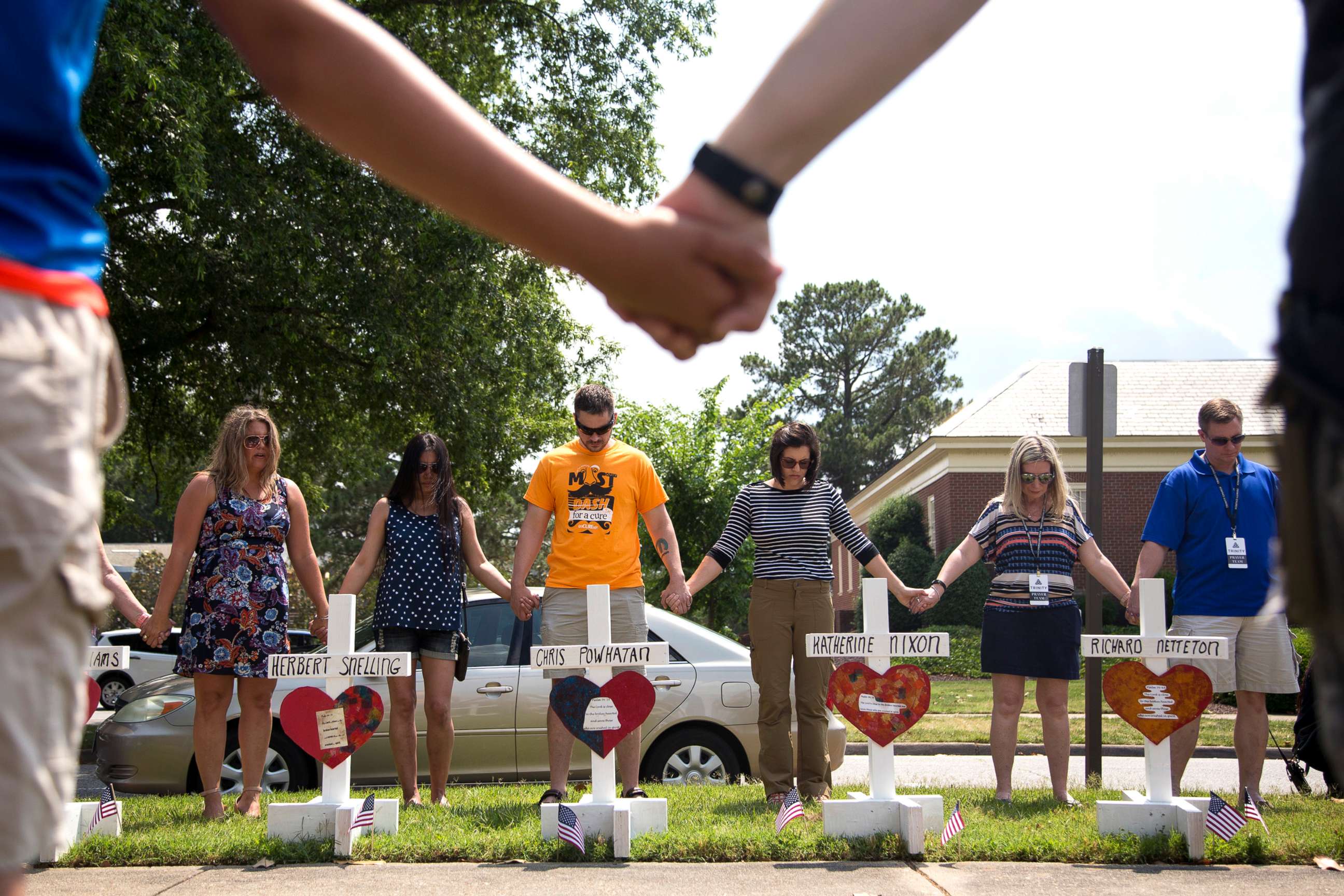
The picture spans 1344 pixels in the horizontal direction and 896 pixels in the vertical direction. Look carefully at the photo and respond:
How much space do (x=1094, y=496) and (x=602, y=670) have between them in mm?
4275

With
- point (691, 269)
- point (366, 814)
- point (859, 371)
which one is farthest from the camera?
point (859, 371)

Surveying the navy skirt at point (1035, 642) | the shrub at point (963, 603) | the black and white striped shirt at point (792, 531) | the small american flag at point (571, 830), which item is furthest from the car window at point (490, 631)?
the shrub at point (963, 603)

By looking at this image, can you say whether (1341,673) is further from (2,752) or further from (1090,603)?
(1090,603)

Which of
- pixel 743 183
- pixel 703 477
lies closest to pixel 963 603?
pixel 703 477

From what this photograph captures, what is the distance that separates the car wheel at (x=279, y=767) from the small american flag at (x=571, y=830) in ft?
10.4

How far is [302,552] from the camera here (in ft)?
21.2

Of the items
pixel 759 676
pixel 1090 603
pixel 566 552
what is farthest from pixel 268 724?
pixel 1090 603

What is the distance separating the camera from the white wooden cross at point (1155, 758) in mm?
5312

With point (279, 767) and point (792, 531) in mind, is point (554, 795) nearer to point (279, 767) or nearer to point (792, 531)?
point (792, 531)

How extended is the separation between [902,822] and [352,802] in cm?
257

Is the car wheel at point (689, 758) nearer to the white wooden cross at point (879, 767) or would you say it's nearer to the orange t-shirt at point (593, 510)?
the orange t-shirt at point (593, 510)

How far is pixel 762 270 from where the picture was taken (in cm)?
119

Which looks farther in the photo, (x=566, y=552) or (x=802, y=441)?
(x=802, y=441)

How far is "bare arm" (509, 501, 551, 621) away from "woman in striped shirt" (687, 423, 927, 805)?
945 millimetres
